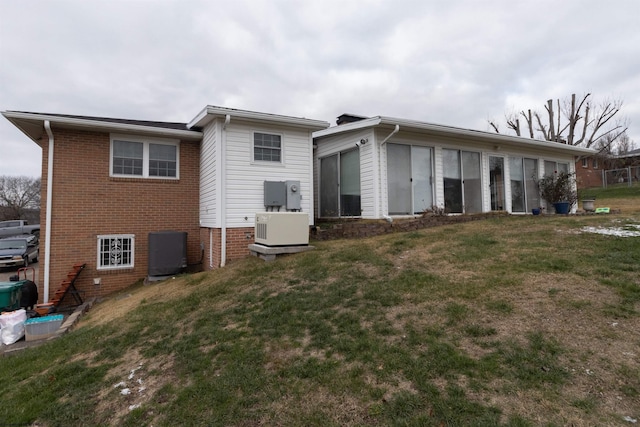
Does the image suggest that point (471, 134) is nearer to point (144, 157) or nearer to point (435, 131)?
point (435, 131)

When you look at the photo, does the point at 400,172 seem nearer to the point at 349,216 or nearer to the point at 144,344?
the point at 349,216

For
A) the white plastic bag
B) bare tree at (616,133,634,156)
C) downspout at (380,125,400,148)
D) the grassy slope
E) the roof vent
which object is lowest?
the white plastic bag

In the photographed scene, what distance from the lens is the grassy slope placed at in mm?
2336

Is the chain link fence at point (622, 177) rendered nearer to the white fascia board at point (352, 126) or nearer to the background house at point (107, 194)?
the white fascia board at point (352, 126)

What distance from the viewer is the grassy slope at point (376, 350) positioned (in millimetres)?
2336

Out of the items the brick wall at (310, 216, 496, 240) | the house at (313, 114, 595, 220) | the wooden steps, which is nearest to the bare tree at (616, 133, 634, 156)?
the house at (313, 114, 595, 220)

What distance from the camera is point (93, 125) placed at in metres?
7.79

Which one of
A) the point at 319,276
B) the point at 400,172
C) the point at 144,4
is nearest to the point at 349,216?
the point at 400,172

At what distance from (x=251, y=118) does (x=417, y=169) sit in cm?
487

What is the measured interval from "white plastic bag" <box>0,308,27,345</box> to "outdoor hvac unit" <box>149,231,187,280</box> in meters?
2.51

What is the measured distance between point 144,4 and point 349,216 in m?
7.78

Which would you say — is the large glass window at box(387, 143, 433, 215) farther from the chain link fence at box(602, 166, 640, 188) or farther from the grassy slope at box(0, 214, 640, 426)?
the chain link fence at box(602, 166, 640, 188)

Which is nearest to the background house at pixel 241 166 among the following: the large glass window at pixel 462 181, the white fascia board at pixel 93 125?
the white fascia board at pixel 93 125

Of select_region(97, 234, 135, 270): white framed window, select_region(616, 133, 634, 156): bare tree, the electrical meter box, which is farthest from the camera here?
select_region(616, 133, 634, 156): bare tree
